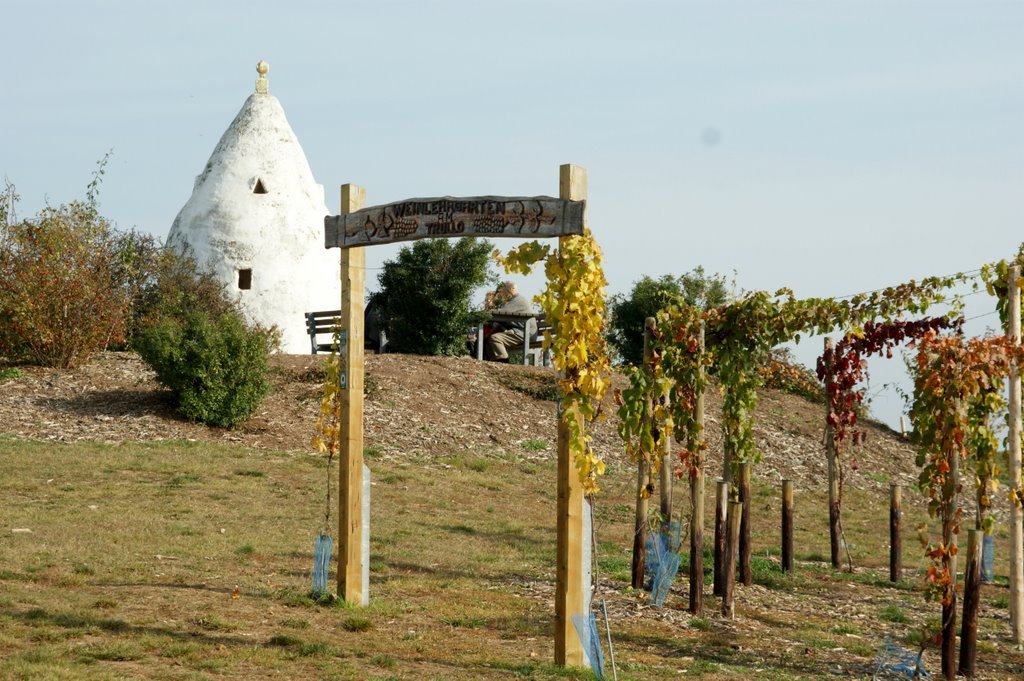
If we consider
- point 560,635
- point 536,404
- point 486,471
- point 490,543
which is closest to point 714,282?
point 536,404

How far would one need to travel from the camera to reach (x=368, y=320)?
2703 centimetres

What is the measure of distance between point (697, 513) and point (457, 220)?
3.62 m

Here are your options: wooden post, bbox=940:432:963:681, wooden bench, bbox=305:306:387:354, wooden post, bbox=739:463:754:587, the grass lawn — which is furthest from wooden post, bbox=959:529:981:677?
wooden bench, bbox=305:306:387:354

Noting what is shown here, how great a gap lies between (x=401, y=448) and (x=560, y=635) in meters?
10.5

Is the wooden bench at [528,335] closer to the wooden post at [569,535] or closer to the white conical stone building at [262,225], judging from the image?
the white conical stone building at [262,225]

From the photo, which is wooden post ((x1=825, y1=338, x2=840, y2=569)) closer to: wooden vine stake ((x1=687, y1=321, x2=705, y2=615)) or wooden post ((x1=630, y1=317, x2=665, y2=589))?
wooden post ((x1=630, y1=317, x2=665, y2=589))

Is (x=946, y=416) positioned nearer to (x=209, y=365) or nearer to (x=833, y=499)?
(x=833, y=499)

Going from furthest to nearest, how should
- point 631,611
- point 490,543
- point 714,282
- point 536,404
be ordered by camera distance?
1. point 714,282
2. point 536,404
3. point 490,543
4. point 631,611

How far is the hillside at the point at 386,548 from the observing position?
25.4 ft

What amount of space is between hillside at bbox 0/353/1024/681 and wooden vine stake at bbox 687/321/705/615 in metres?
0.23

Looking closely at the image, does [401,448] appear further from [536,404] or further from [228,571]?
[228,571]

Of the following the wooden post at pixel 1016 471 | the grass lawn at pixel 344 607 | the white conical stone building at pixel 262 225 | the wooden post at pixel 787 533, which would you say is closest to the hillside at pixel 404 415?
the grass lawn at pixel 344 607

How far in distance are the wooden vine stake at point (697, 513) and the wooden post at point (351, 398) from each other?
271cm

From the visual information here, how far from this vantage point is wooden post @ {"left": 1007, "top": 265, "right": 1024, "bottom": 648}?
30.6 ft
